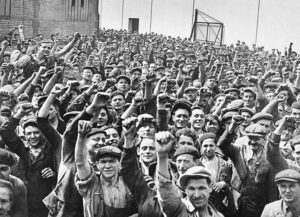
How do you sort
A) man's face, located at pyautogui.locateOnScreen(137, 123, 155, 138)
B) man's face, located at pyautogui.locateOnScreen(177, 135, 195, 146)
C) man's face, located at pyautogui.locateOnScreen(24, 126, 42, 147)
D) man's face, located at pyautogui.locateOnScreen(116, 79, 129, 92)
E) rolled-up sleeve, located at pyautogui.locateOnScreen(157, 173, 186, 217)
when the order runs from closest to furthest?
rolled-up sleeve, located at pyautogui.locateOnScreen(157, 173, 186, 217), man's face, located at pyautogui.locateOnScreen(24, 126, 42, 147), man's face, located at pyautogui.locateOnScreen(177, 135, 195, 146), man's face, located at pyautogui.locateOnScreen(137, 123, 155, 138), man's face, located at pyautogui.locateOnScreen(116, 79, 129, 92)

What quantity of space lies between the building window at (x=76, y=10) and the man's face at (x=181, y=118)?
22.6m

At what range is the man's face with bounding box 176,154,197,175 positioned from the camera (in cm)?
527

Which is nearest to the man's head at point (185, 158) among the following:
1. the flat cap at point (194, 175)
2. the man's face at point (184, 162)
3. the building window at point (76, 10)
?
the man's face at point (184, 162)

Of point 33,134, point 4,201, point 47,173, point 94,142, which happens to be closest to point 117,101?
point 33,134

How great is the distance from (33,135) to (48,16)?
74.3ft

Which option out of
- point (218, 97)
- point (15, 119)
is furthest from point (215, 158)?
point (218, 97)

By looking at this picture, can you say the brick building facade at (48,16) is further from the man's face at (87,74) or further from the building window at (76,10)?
the man's face at (87,74)

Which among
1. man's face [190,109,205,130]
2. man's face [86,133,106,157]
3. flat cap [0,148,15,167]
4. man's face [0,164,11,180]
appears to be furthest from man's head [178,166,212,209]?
man's face [190,109,205,130]

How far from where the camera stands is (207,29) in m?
28.9

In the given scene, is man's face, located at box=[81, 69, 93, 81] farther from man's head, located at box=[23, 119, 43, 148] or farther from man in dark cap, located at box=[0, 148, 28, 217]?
man in dark cap, located at box=[0, 148, 28, 217]

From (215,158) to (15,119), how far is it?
2.27 metres

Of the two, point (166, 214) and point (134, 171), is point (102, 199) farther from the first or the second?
point (166, 214)

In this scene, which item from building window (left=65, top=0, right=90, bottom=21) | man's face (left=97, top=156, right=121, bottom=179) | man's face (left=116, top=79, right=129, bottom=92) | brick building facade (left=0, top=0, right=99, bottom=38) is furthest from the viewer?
building window (left=65, top=0, right=90, bottom=21)

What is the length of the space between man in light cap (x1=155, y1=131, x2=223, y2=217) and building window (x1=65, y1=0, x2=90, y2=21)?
84.2ft
